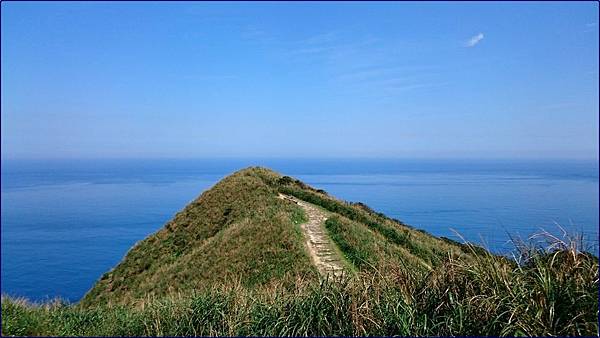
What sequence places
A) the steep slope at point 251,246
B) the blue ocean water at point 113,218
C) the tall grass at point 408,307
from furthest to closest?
the blue ocean water at point 113,218 → the steep slope at point 251,246 → the tall grass at point 408,307

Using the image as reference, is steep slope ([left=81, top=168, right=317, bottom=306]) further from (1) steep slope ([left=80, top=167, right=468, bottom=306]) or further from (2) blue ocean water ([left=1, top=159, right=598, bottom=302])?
(2) blue ocean water ([left=1, top=159, right=598, bottom=302])

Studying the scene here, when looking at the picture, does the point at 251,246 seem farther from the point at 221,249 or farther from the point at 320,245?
the point at 320,245

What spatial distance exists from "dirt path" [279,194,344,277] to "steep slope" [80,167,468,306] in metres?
0.09

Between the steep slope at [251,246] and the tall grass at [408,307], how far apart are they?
1351 mm

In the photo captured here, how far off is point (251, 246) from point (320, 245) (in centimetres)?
302

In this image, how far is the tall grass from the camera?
243 inches

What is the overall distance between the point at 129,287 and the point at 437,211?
5955 centimetres

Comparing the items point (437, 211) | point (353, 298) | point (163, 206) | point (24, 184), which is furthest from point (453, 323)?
point (24, 184)

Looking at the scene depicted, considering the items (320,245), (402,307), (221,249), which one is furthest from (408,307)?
(221,249)

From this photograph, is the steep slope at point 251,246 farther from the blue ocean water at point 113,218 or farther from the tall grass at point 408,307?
the blue ocean water at point 113,218

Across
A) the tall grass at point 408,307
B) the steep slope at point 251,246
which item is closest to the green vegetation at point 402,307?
the tall grass at point 408,307

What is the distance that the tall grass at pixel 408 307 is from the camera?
6.16 m

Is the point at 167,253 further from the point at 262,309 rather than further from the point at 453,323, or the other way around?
the point at 453,323

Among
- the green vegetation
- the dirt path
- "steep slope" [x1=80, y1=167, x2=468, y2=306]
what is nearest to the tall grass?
the green vegetation
